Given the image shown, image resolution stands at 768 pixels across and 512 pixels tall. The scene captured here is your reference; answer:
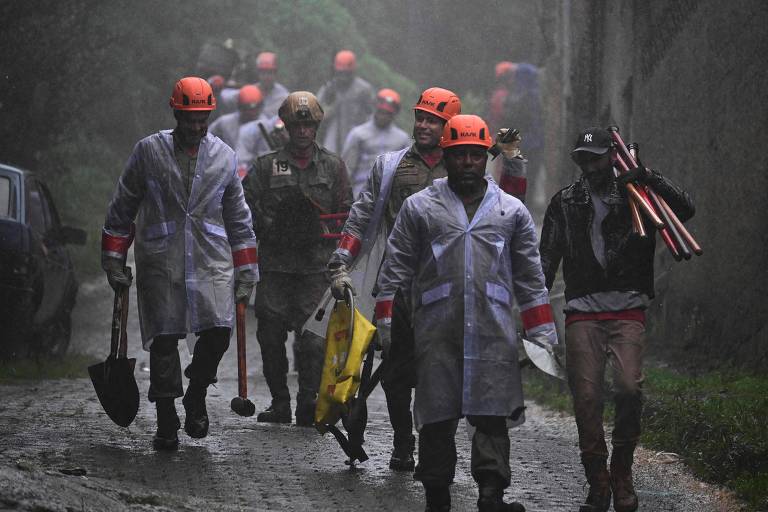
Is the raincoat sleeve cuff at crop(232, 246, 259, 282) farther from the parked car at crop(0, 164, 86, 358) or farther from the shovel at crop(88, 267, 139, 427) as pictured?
the parked car at crop(0, 164, 86, 358)

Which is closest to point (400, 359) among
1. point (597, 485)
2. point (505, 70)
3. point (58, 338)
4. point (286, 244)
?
point (597, 485)

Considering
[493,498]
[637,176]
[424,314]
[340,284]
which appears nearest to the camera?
[493,498]

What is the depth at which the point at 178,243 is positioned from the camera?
866 cm

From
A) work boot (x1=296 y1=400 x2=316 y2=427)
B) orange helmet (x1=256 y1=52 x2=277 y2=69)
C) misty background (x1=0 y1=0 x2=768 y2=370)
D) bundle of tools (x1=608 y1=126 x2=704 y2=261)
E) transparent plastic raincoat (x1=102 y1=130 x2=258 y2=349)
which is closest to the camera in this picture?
bundle of tools (x1=608 y1=126 x2=704 y2=261)

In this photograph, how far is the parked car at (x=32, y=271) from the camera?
12523mm

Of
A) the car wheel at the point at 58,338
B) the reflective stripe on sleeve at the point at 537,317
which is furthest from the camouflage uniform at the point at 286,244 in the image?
the car wheel at the point at 58,338

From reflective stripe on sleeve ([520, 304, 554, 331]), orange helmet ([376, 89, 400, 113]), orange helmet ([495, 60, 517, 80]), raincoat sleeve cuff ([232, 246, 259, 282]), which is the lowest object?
reflective stripe on sleeve ([520, 304, 554, 331])

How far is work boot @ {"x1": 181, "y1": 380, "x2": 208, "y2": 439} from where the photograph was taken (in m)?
8.73

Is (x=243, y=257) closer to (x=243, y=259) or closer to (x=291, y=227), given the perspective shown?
(x=243, y=259)

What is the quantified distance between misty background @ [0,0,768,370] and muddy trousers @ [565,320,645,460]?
3794mm

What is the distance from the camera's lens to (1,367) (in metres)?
13.0

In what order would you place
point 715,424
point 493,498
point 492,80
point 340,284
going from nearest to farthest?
point 493,498, point 340,284, point 715,424, point 492,80

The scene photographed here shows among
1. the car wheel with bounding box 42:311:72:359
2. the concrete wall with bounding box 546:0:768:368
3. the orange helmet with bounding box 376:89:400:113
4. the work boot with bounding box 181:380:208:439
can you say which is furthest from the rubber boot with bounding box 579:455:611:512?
the orange helmet with bounding box 376:89:400:113

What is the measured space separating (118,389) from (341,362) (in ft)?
5.00
